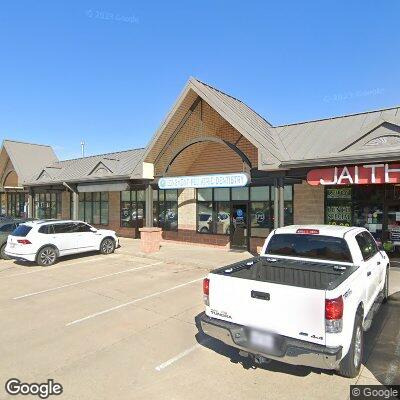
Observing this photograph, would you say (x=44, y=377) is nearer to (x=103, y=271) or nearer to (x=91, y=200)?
(x=103, y=271)

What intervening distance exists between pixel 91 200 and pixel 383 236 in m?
18.6

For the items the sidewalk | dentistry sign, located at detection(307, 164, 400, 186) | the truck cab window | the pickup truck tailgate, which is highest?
dentistry sign, located at detection(307, 164, 400, 186)

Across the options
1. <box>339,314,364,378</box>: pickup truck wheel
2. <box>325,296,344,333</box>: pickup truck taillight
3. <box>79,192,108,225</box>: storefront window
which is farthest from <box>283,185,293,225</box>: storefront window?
<box>79,192,108,225</box>: storefront window

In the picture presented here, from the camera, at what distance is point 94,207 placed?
24562mm

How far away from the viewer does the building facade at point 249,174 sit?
37.2 ft

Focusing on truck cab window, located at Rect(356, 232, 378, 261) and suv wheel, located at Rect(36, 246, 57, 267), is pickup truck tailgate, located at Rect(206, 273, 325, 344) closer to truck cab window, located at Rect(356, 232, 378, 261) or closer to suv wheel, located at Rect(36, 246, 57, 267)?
truck cab window, located at Rect(356, 232, 378, 261)

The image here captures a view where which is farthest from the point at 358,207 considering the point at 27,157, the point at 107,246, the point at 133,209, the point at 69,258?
the point at 27,157

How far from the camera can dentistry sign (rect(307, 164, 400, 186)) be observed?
10023mm

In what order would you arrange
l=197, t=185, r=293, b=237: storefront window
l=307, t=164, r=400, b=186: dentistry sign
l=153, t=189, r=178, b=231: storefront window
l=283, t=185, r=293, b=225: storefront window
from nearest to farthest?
l=307, t=164, r=400, b=186: dentistry sign
l=283, t=185, r=293, b=225: storefront window
l=197, t=185, r=293, b=237: storefront window
l=153, t=189, r=178, b=231: storefront window

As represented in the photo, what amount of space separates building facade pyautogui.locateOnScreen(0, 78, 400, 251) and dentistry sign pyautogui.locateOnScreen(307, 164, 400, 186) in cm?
3

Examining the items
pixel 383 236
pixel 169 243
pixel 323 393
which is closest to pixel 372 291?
pixel 323 393

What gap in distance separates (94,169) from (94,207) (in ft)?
13.3

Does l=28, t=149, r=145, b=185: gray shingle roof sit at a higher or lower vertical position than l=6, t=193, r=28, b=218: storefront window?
higher

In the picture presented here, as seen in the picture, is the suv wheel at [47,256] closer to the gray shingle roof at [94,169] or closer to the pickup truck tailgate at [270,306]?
the gray shingle roof at [94,169]
